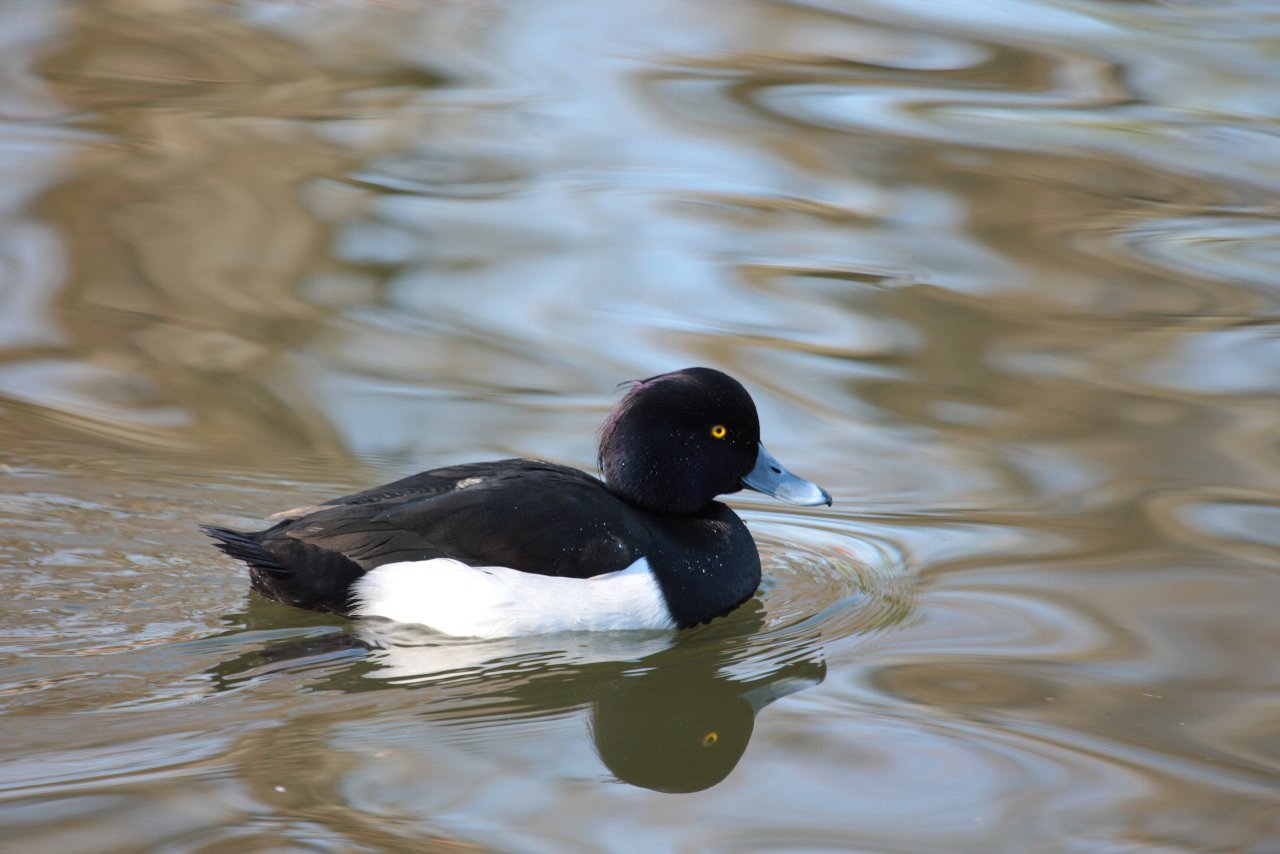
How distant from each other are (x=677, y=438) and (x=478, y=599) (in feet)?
3.10

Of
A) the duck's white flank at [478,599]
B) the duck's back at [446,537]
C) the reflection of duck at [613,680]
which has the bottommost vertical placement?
the reflection of duck at [613,680]

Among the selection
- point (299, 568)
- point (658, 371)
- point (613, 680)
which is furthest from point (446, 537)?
point (658, 371)

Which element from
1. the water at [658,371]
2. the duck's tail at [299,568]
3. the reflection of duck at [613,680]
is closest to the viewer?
the water at [658,371]

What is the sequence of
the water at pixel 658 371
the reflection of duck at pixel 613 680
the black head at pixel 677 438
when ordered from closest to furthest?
the water at pixel 658 371
the reflection of duck at pixel 613 680
the black head at pixel 677 438

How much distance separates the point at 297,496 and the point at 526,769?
2.41m

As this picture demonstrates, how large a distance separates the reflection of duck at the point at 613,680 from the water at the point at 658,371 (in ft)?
0.06

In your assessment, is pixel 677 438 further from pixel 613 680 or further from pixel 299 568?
pixel 299 568

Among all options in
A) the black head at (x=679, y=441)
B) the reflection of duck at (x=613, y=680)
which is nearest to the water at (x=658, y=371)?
the reflection of duck at (x=613, y=680)

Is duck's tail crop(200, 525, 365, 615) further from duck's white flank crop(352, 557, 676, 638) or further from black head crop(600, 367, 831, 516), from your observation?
black head crop(600, 367, 831, 516)

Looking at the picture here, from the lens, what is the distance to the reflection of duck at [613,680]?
454 centimetres

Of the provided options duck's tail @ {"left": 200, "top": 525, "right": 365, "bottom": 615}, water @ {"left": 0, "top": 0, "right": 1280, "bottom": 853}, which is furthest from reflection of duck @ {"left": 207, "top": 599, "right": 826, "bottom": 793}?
duck's tail @ {"left": 200, "top": 525, "right": 365, "bottom": 615}

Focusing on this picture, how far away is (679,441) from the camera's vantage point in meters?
5.52

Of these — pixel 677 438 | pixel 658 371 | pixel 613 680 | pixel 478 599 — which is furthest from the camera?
pixel 658 371

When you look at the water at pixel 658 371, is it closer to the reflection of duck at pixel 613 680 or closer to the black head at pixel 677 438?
the reflection of duck at pixel 613 680
